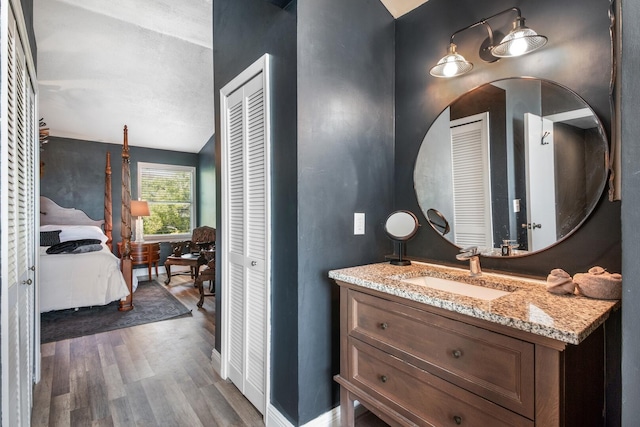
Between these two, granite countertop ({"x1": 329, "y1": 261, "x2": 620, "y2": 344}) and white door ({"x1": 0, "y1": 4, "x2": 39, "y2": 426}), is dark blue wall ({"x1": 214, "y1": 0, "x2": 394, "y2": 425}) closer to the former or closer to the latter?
granite countertop ({"x1": 329, "y1": 261, "x2": 620, "y2": 344})

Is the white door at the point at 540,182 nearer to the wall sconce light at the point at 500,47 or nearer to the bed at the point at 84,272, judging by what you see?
the wall sconce light at the point at 500,47

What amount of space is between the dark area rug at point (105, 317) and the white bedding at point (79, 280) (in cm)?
15

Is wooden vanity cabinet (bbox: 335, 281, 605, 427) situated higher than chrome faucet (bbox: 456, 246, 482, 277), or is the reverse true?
chrome faucet (bbox: 456, 246, 482, 277)

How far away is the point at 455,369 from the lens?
1.17 metres

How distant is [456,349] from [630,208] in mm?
715

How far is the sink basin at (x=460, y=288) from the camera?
57.6 inches

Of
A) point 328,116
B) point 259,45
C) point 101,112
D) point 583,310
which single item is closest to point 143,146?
point 101,112

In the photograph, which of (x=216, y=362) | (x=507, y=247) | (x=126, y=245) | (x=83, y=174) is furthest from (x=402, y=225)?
(x=83, y=174)

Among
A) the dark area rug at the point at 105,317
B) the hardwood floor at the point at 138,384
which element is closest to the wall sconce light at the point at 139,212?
the dark area rug at the point at 105,317

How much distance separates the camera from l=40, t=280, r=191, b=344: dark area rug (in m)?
3.32

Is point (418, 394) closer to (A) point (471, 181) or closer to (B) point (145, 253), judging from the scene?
(A) point (471, 181)

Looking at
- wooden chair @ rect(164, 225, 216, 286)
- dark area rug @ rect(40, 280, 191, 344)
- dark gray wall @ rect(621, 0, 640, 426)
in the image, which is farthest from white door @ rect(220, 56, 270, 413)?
wooden chair @ rect(164, 225, 216, 286)

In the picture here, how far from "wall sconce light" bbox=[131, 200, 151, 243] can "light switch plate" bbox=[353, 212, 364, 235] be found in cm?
490

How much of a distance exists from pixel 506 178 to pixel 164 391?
2.56 meters
